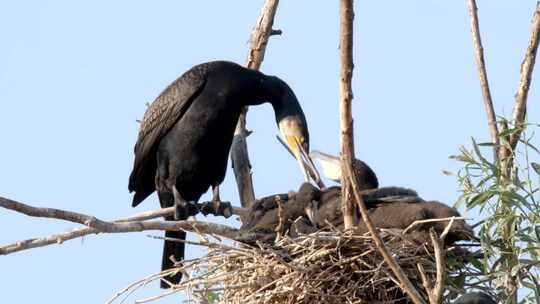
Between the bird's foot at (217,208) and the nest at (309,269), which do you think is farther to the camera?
the bird's foot at (217,208)

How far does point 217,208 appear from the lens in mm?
7117

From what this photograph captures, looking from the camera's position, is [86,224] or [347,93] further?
[86,224]

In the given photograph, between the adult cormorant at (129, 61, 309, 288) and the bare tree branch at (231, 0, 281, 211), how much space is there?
12 cm

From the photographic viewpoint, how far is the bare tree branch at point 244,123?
7090mm

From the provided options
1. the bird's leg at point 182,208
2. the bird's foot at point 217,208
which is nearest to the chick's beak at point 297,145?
the bird's foot at point 217,208

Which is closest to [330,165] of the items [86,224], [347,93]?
[86,224]

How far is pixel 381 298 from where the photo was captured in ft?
17.3

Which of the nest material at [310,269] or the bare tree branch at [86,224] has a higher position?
the bare tree branch at [86,224]

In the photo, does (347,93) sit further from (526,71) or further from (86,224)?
(526,71)

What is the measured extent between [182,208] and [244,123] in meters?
0.79

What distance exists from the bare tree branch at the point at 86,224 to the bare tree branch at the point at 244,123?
119 centimetres

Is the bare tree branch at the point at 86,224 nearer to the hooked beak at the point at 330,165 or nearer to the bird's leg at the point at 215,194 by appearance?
the hooked beak at the point at 330,165

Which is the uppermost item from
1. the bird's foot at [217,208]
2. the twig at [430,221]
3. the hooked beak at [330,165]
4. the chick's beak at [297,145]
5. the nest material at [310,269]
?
the chick's beak at [297,145]

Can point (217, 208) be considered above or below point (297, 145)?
below
